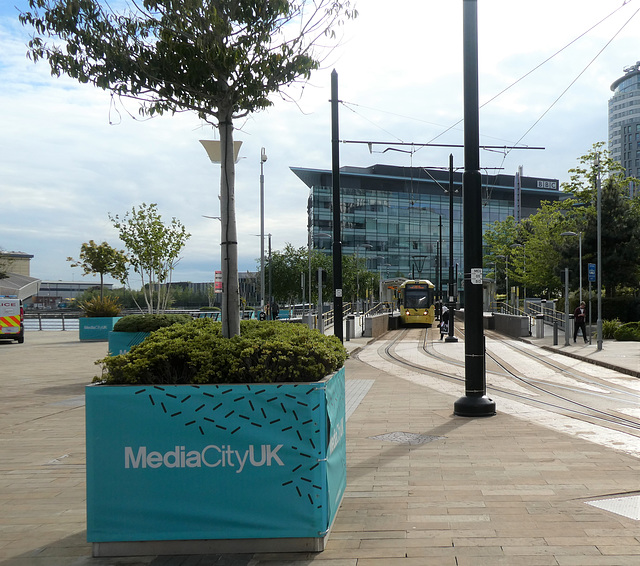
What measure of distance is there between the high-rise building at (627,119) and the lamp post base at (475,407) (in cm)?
17834

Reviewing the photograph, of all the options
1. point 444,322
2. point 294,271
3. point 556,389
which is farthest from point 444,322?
point 294,271

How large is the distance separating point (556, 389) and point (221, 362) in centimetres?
1062

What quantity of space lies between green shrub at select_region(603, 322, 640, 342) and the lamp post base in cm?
2227

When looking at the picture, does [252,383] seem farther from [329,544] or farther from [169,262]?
[169,262]

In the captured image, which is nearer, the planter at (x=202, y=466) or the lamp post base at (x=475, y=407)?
the planter at (x=202, y=466)

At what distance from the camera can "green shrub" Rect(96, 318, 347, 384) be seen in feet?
14.5

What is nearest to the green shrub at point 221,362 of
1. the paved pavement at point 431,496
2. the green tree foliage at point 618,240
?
the paved pavement at point 431,496

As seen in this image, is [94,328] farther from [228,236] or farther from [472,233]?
[228,236]

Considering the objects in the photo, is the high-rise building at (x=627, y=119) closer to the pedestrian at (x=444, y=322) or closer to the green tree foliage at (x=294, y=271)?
the green tree foliage at (x=294, y=271)

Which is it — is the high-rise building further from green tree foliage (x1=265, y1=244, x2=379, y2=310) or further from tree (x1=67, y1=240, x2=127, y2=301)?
tree (x1=67, y1=240, x2=127, y2=301)

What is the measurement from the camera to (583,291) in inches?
1639

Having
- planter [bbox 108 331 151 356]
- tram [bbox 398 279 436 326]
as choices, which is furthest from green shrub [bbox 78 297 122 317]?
planter [bbox 108 331 151 356]

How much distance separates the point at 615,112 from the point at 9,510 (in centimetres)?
19616

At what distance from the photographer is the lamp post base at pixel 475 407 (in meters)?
9.47
